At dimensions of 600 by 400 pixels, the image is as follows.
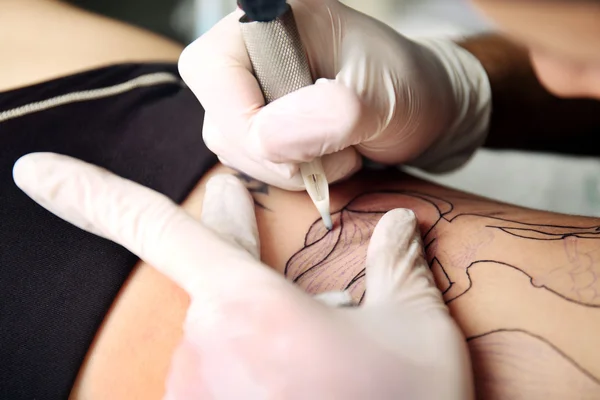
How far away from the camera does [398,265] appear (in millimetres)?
865

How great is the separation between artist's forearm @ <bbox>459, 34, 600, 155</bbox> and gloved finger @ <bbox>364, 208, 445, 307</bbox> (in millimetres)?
672

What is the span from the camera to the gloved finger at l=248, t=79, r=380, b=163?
0.86 meters

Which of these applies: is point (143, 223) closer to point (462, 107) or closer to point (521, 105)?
point (462, 107)

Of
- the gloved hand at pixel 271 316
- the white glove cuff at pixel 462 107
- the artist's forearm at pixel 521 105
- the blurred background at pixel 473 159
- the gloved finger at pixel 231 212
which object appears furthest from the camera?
the blurred background at pixel 473 159

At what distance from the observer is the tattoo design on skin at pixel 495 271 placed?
2.43ft

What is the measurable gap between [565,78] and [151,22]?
1623 millimetres

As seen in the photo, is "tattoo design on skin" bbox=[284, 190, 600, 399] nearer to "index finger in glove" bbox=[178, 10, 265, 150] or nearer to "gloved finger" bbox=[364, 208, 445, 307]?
"gloved finger" bbox=[364, 208, 445, 307]

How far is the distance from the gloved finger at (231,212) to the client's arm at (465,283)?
0.14 ft

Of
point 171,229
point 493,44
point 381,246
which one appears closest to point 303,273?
point 381,246

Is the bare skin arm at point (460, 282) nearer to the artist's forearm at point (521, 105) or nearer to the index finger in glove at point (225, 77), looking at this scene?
the index finger in glove at point (225, 77)

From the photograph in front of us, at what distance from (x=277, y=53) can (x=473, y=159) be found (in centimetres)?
117

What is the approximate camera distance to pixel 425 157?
1.40m

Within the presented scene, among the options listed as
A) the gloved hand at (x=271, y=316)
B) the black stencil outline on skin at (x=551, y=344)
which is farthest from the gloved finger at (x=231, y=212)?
the black stencil outline on skin at (x=551, y=344)

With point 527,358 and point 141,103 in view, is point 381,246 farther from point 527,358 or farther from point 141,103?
point 141,103
